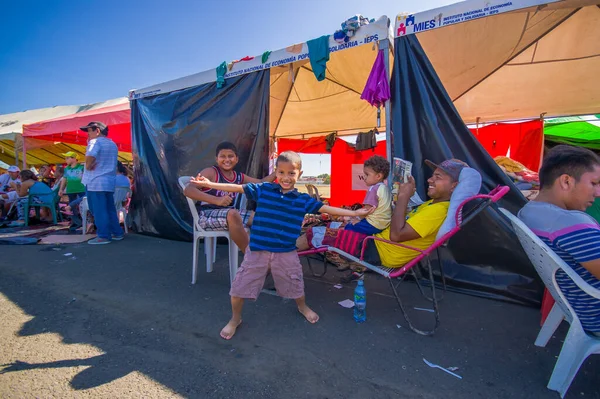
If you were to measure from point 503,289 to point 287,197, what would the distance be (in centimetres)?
236

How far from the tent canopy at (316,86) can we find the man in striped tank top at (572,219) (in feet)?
7.33


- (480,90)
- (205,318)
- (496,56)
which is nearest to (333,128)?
(480,90)

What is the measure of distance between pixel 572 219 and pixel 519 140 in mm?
7043

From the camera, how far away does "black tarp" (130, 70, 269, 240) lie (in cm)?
432

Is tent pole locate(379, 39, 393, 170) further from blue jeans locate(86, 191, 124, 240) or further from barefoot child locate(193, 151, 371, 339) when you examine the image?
blue jeans locate(86, 191, 124, 240)

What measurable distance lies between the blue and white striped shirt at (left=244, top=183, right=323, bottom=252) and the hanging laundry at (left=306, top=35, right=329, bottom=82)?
1942mm

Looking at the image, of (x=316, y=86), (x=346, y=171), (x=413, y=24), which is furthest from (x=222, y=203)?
(x=346, y=171)

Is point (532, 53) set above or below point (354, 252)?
above

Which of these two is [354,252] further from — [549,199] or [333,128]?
[333,128]

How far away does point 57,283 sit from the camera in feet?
10.2

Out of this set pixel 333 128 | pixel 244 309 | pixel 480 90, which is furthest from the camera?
pixel 333 128

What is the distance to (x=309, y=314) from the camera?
7.89ft

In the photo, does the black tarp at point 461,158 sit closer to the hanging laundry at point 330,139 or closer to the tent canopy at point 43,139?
the hanging laundry at point 330,139

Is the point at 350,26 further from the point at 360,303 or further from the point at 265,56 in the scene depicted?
the point at 360,303
